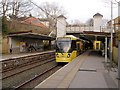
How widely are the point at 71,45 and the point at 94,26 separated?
1107 inches

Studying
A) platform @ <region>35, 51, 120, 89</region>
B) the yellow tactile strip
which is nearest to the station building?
platform @ <region>35, 51, 120, 89</region>

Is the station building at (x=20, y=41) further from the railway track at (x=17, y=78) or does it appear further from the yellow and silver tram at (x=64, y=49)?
the railway track at (x=17, y=78)

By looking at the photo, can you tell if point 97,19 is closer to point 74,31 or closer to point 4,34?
point 74,31

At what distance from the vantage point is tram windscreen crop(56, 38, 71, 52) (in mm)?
24594

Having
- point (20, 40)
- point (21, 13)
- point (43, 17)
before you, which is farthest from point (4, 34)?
point (43, 17)

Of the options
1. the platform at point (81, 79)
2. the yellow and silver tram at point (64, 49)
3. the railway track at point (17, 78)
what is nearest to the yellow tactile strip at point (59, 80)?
→ the platform at point (81, 79)

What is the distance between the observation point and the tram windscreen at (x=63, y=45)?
24594mm

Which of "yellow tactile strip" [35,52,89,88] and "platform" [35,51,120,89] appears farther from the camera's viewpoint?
"platform" [35,51,120,89]

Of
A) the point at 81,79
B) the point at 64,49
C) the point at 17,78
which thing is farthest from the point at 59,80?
the point at 64,49

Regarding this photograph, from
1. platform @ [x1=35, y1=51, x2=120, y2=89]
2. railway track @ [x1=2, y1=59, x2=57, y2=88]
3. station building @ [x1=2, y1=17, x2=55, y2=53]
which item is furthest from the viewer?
station building @ [x1=2, y1=17, x2=55, y2=53]

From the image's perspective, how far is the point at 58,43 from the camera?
25000 mm

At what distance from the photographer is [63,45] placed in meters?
24.7

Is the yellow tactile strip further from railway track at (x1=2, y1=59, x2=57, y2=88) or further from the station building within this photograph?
the station building

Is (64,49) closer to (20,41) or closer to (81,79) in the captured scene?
(81,79)
